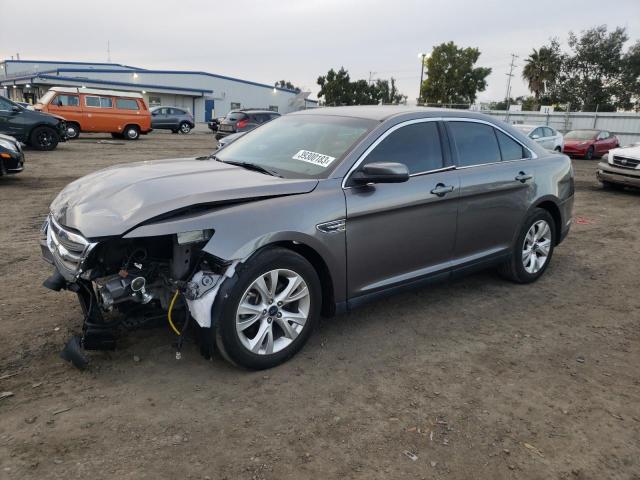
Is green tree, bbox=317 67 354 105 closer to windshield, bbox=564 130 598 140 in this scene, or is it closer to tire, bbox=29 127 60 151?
windshield, bbox=564 130 598 140

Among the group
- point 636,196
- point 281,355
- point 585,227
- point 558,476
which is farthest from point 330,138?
point 636,196

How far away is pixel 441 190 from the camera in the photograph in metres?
4.04

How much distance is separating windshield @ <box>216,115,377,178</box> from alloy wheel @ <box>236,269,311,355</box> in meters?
0.80

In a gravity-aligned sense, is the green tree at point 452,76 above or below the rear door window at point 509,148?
above

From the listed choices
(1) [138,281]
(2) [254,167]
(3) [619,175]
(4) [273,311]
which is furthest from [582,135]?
(1) [138,281]

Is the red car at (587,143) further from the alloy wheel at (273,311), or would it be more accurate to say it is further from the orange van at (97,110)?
the alloy wheel at (273,311)

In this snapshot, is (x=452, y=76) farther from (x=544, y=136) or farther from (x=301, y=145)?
(x=301, y=145)

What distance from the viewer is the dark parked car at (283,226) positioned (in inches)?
118

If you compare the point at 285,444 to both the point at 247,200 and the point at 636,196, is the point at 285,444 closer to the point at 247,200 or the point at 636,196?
the point at 247,200

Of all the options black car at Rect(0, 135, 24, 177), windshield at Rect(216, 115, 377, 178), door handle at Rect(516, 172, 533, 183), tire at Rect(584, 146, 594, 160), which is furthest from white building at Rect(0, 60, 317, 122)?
door handle at Rect(516, 172, 533, 183)

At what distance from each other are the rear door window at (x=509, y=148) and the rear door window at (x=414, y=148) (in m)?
0.92

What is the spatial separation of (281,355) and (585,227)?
6507mm

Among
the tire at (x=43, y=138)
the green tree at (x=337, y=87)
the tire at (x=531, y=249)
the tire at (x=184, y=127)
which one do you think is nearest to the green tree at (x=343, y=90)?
the green tree at (x=337, y=87)

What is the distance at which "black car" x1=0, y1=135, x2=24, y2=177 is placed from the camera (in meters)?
9.55
